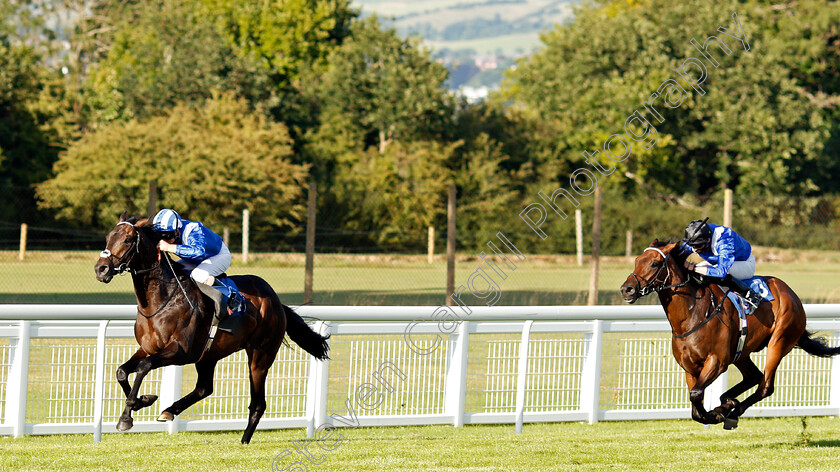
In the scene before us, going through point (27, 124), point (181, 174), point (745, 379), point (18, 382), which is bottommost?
point (18, 382)

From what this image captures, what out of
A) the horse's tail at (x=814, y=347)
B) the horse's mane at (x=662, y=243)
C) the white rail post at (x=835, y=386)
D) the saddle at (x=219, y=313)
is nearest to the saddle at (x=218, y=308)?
the saddle at (x=219, y=313)

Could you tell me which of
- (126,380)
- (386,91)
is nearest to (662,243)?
(126,380)

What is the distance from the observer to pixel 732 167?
107 feet

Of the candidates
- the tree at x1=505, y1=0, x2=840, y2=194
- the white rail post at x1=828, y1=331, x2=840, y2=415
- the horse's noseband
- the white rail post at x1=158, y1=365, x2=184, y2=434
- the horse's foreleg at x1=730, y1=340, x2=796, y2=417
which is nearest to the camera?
the horse's noseband

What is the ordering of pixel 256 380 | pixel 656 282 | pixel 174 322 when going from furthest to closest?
pixel 256 380, pixel 656 282, pixel 174 322

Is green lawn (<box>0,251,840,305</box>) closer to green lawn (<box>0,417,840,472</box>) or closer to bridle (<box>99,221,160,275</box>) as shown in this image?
green lawn (<box>0,417,840,472</box>)

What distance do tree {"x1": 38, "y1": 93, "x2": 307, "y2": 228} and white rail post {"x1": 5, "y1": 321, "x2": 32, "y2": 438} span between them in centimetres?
1113

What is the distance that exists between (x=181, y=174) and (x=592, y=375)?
1538 centimetres

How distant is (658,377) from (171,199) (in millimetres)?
12151

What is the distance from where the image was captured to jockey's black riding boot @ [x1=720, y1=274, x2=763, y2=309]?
662cm

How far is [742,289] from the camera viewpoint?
6.65 m

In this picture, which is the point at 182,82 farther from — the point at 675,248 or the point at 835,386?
the point at 675,248

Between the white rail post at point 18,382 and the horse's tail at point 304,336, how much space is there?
163cm

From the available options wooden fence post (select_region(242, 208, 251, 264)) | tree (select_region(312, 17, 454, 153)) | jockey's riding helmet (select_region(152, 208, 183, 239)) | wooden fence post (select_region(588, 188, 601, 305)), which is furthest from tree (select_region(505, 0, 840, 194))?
jockey's riding helmet (select_region(152, 208, 183, 239))
